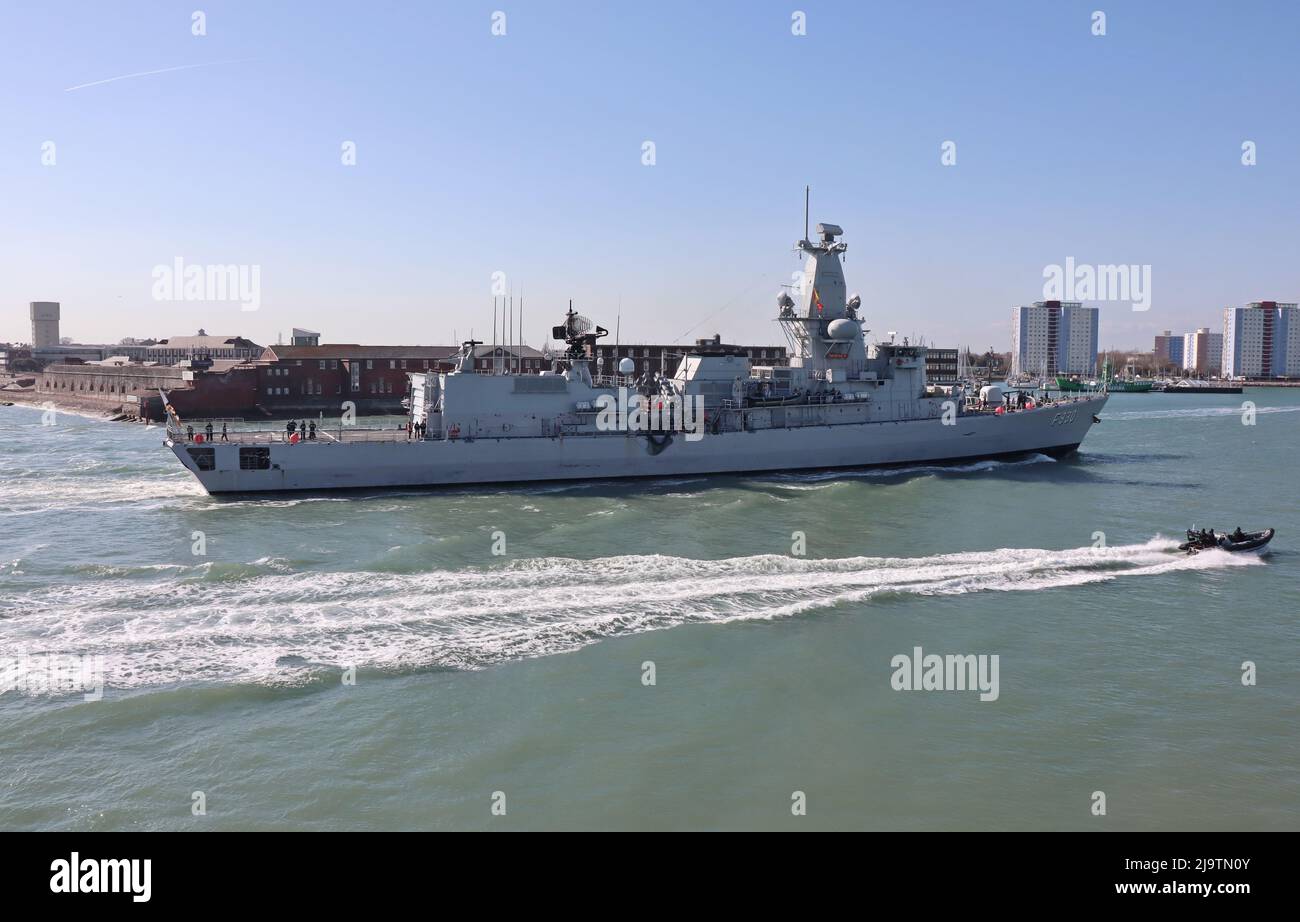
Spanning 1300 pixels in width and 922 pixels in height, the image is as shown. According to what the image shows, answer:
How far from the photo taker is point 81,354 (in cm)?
12694

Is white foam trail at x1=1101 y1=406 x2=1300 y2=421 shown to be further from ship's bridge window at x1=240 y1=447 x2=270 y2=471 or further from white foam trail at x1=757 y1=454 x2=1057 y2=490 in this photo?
ship's bridge window at x1=240 y1=447 x2=270 y2=471

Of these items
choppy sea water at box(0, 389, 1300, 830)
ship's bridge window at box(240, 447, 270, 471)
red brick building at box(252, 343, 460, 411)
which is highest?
red brick building at box(252, 343, 460, 411)

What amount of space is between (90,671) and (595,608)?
26.9 ft

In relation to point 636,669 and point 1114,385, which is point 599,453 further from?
point 1114,385

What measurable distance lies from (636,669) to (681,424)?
20165mm

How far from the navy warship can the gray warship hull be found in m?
0.05

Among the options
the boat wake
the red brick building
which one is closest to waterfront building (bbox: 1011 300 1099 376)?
the boat wake

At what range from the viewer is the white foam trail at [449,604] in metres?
14.4

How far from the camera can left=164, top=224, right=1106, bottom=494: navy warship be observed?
3019 centimetres

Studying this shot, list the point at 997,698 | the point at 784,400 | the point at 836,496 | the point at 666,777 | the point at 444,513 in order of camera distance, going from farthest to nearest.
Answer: the point at 784,400 → the point at 836,496 → the point at 444,513 → the point at 997,698 → the point at 666,777

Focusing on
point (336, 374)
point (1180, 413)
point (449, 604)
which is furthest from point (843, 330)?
point (1180, 413)

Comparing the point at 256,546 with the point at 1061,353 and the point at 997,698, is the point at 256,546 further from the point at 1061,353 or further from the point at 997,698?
the point at 1061,353

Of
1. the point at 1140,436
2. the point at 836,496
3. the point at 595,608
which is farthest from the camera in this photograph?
the point at 1140,436
